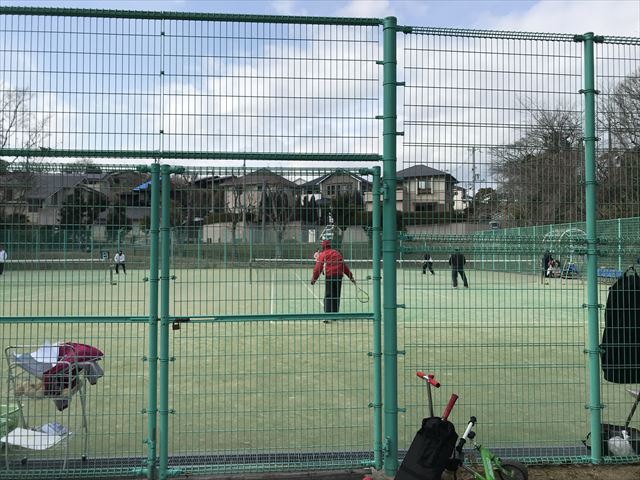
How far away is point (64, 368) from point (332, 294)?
7.62 feet

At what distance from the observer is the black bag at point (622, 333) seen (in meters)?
4.63

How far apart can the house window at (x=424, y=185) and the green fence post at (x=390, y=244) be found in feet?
0.89

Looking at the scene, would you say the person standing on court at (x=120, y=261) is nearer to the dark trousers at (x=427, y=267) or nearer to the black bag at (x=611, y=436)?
the dark trousers at (x=427, y=267)

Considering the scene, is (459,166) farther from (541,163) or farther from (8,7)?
(8,7)

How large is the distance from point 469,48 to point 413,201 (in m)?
1.40

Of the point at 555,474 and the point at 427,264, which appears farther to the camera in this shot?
the point at 427,264

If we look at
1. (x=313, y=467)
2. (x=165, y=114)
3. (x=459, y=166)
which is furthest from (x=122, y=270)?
(x=459, y=166)

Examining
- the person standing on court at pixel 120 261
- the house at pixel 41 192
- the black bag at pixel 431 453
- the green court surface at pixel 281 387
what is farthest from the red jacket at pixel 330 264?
the house at pixel 41 192

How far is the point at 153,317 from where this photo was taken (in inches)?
162

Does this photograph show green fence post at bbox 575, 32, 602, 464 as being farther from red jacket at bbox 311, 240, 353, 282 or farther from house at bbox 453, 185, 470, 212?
red jacket at bbox 311, 240, 353, 282

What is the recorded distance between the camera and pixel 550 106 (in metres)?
4.62

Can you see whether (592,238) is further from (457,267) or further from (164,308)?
(164,308)

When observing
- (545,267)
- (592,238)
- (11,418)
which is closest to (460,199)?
(592,238)

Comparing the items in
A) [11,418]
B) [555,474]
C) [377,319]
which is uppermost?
[377,319]
